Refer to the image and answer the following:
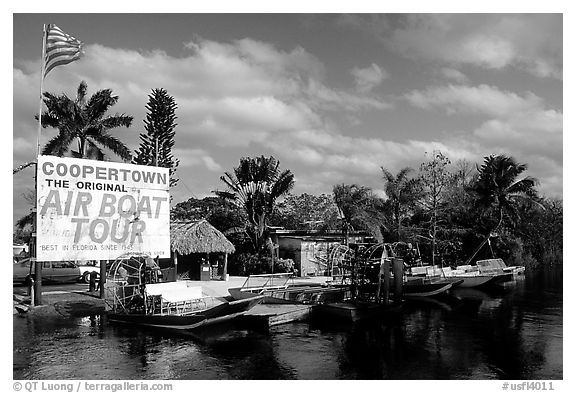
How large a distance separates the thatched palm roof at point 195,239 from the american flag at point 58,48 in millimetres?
9296

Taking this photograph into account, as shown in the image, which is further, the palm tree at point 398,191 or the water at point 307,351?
the palm tree at point 398,191

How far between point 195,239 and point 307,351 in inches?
454

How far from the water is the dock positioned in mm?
289

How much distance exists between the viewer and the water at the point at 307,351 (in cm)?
1014

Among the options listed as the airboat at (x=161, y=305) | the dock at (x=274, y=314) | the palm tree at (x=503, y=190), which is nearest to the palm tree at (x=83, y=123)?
the airboat at (x=161, y=305)

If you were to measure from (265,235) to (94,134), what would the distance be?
1036 cm

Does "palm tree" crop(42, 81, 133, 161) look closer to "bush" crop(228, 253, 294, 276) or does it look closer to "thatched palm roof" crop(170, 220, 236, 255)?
"thatched palm roof" crop(170, 220, 236, 255)

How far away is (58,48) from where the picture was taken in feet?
45.8

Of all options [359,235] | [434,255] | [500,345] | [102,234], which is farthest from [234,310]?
[434,255]

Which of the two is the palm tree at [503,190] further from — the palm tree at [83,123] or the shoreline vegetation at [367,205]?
the palm tree at [83,123]

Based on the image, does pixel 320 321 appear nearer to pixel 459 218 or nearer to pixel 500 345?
pixel 500 345

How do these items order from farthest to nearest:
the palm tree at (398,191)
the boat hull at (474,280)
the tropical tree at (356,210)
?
the palm tree at (398,191) → the tropical tree at (356,210) → the boat hull at (474,280)

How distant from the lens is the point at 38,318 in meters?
14.8

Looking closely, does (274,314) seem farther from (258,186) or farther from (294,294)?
(258,186)
